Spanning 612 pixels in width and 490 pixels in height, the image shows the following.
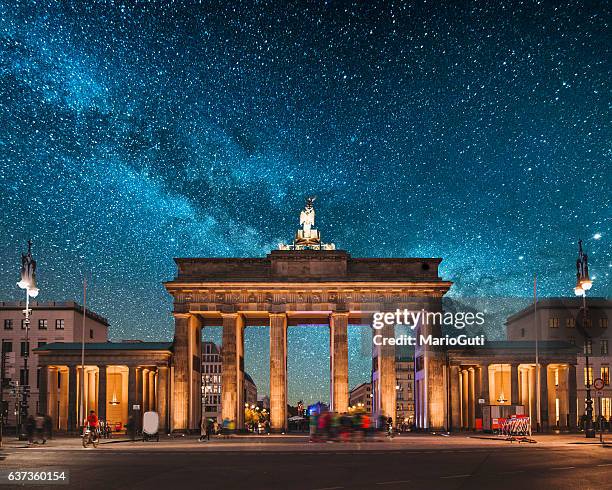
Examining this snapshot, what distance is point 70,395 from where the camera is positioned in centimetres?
8162

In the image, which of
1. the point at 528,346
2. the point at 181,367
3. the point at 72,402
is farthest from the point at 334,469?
the point at 72,402

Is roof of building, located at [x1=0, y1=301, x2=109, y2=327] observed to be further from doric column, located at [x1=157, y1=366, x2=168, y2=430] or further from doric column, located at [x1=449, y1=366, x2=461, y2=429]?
doric column, located at [x1=449, y1=366, x2=461, y2=429]

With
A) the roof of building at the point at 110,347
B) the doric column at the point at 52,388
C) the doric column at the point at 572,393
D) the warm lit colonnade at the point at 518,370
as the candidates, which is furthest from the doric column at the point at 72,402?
the doric column at the point at 572,393

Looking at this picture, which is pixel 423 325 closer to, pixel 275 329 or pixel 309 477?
pixel 275 329

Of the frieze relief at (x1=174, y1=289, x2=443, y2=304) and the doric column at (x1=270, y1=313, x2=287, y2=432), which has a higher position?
the frieze relief at (x1=174, y1=289, x2=443, y2=304)

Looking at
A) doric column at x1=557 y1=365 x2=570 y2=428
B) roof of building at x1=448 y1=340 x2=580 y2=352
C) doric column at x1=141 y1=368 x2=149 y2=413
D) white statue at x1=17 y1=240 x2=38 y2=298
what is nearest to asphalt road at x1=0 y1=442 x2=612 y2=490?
white statue at x1=17 y1=240 x2=38 y2=298

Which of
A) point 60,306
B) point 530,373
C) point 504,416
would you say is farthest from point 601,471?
point 60,306

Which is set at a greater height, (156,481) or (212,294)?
(212,294)

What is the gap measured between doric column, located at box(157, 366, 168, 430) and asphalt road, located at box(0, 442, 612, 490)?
3929 cm

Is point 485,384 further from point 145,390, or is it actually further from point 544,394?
point 145,390

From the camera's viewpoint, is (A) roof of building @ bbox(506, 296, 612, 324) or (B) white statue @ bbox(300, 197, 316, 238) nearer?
(B) white statue @ bbox(300, 197, 316, 238)

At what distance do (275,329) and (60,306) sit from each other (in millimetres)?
51403

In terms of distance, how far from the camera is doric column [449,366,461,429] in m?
82.1

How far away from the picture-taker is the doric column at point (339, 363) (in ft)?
268
